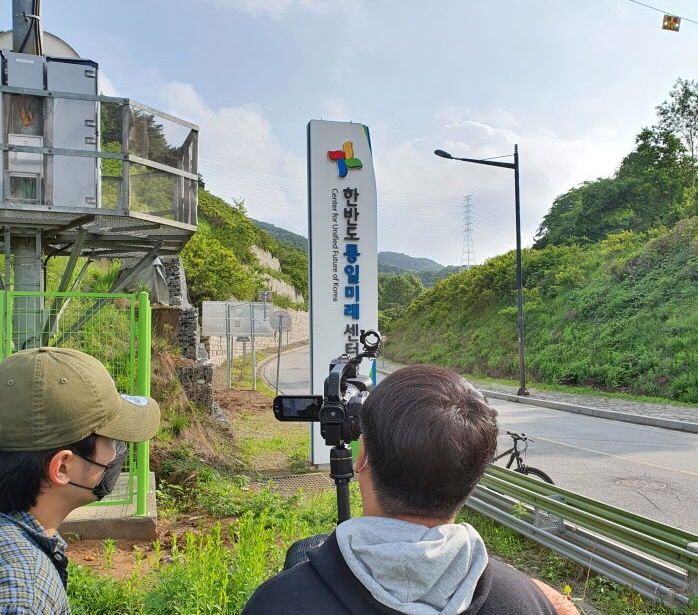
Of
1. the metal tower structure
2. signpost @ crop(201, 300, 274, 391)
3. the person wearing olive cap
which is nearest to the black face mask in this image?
the person wearing olive cap

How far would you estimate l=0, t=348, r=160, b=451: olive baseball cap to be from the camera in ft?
5.22

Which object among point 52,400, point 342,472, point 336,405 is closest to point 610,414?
point 342,472

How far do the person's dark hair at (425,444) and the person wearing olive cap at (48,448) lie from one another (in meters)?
0.82

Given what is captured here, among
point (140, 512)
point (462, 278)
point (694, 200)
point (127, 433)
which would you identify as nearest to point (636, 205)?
point (694, 200)

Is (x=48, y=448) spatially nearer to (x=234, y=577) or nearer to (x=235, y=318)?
(x=234, y=577)

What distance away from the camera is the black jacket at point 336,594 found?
1.18 meters

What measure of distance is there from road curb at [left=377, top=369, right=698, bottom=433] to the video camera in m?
12.8

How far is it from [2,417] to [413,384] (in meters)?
1.06

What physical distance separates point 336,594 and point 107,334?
Answer: 19.8 ft

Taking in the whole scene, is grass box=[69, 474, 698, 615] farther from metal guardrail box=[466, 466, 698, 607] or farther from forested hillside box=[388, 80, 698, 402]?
forested hillside box=[388, 80, 698, 402]

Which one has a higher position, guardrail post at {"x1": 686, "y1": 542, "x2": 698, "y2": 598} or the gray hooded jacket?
the gray hooded jacket

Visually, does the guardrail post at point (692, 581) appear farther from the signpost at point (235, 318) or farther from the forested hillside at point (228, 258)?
the forested hillside at point (228, 258)

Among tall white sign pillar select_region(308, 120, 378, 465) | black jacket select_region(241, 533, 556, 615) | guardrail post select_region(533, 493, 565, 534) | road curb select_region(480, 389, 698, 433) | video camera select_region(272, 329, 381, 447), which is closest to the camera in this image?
black jacket select_region(241, 533, 556, 615)

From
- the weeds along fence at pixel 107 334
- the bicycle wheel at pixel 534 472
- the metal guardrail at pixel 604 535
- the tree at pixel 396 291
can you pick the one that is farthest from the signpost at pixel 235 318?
the tree at pixel 396 291
